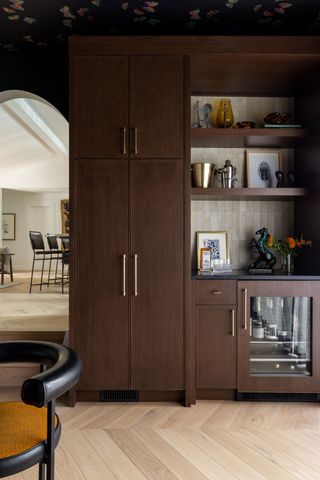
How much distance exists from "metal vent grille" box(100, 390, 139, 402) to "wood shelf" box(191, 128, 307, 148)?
2.00 m

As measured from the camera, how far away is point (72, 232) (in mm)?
3340

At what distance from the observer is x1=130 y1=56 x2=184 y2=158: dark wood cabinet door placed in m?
3.35

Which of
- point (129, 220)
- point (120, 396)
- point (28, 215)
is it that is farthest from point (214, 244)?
point (28, 215)

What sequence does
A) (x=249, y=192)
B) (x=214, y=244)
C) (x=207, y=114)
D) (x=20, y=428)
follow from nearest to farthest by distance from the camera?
(x=20, y=428) → (x=249, y=192) → (x=207, y=114) → (x=214, y=244)

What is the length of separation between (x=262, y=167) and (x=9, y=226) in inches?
453

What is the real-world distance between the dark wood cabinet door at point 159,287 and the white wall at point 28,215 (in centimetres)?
1078

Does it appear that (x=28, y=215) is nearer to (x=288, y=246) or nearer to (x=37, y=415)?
(x=288, y=246)

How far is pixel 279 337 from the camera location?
134 inches

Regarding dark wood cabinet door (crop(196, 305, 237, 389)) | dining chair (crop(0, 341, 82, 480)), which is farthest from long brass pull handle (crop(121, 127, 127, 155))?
dining chair (crop(0, 341, 82, 480))

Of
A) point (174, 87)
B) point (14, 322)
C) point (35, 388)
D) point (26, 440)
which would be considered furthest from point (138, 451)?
point (14, 322)

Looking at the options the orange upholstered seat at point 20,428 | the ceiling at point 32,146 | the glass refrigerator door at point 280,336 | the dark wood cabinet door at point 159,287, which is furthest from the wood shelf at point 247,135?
the orange upholstered seat at point 20,428

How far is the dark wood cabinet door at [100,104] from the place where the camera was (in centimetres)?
333

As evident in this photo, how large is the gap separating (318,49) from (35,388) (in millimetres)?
3093

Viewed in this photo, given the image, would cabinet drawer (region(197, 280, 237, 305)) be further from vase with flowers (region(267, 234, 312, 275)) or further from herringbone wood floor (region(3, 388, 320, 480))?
herringbone wood floor (region(3, 388, 320, 480))
